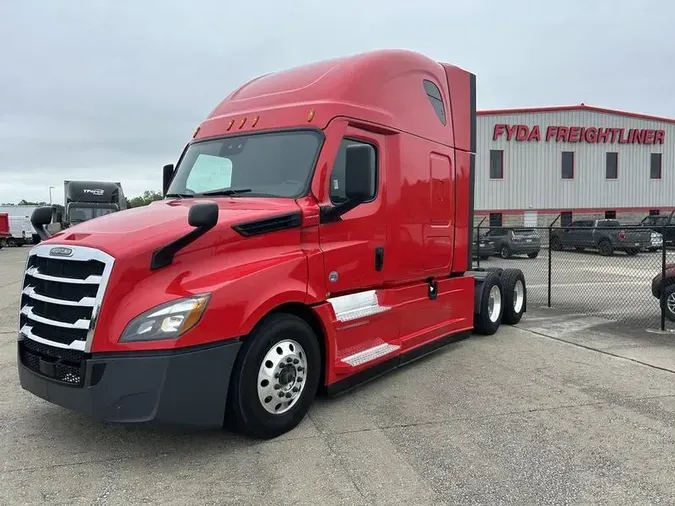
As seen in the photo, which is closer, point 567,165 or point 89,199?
point 89,199

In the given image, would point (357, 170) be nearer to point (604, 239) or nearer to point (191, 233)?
point (191, 233)

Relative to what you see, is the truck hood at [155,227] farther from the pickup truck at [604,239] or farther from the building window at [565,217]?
the building window at [565,217]

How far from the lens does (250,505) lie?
130 inches

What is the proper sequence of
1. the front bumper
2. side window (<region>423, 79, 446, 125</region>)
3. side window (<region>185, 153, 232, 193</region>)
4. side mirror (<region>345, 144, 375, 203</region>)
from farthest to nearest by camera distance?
side window (<region>423, 79, 446, 125</region>) < side window (<region>185, 153, 232, 193</region>) < side mirror (<region>345, 144, 375, 203</region>) < the front bumper

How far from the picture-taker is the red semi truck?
3629 mm

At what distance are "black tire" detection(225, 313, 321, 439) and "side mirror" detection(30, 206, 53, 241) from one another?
89.7 inches

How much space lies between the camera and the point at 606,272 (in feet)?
37.2

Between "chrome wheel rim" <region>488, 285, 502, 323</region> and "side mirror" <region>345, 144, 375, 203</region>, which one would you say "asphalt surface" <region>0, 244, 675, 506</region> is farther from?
"chrome wheel rim" <region>488, 285, 502, 323</region>

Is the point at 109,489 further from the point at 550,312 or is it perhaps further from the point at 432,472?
the point at 550,312

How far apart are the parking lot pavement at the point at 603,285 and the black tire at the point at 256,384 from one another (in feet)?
21.6

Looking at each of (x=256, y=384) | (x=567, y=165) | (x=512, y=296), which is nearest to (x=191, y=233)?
(x=256, y=384)

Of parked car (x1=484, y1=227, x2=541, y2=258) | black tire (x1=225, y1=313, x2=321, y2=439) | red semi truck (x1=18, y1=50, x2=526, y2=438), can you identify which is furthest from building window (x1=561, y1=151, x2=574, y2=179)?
black tire (x1=225, y1=313, x2=321, y2=439)

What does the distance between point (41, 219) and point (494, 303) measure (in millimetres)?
6140

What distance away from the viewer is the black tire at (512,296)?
28.4ft
